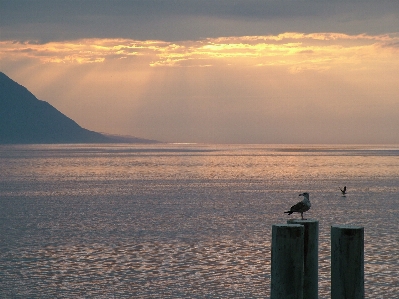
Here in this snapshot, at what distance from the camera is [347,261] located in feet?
33.2

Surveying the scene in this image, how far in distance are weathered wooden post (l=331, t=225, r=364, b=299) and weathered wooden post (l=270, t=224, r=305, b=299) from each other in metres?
0.57

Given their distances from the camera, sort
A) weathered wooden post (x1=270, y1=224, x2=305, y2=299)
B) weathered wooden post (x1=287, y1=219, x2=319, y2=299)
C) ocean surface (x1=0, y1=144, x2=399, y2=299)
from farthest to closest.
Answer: ocean surface (x1=0, y1=144, x2=399, y2=299) < weathered wooden post (x1=287, y1=219, x2=319, y2=299) < weathered wooden post (x1=270, y1=224, x2=305, y2=299)

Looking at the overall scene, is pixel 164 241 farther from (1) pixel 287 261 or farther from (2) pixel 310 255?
(1) pixel 287 261

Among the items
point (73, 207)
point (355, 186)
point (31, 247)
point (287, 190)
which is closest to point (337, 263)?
point (31, 247)

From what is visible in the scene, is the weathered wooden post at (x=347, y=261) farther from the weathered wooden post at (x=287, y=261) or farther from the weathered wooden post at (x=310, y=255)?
the weathered wooden post at (x=287, y=261)

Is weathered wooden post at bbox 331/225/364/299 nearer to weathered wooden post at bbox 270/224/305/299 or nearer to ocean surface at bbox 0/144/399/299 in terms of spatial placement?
weathered wooden post at bbox 270/224/305/299

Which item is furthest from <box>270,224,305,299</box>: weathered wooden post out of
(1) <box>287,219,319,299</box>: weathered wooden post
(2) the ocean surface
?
(2) the ocean surface

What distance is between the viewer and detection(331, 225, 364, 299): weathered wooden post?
10109mm

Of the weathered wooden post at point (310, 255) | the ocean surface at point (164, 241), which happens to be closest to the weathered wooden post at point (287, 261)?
the weathered wooden post at point (310, 255)

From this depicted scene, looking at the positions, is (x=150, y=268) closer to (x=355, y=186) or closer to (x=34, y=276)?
(x=34, y=276)

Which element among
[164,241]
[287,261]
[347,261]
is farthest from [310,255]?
[164,241]

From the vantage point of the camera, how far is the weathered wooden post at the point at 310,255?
10531mm

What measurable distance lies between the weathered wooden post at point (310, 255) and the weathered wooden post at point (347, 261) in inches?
16.5

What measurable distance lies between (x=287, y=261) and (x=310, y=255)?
0.86 metres
